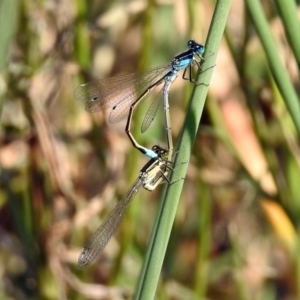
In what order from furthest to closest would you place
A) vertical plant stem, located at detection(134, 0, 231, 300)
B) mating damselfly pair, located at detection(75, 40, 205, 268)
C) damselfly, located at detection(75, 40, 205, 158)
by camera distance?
damselfly, located at detection(75, 40, 205, 158)
mating damselfly pair, located at detection(75, 40, 205, 268)
vertical plant stem, located at detection(134, 0, 231, 300)

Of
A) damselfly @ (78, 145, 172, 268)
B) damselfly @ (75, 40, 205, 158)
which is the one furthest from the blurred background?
damselfly @ (78, 145, 172, 268)

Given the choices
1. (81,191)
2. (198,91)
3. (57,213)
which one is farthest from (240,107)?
(198,91)

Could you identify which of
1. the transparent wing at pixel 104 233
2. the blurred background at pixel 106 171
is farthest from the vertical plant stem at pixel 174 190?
the blurred background at pixel 106 171

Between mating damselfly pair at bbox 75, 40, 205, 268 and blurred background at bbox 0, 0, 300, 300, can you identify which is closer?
mating damselfly pair at bbox 75, 40, 205, 268

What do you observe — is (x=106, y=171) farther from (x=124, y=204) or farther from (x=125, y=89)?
(x=124, y=204)

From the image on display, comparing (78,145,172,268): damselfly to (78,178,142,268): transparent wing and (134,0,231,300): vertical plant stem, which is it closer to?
(78,178,142,268): transparent wing

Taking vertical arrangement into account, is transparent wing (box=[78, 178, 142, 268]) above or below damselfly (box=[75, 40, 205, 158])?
below

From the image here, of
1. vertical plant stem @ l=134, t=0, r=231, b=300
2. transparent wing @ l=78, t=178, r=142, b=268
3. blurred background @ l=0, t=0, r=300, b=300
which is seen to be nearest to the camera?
vertical plant stem @ l=134, t=0, r=231, b=300
